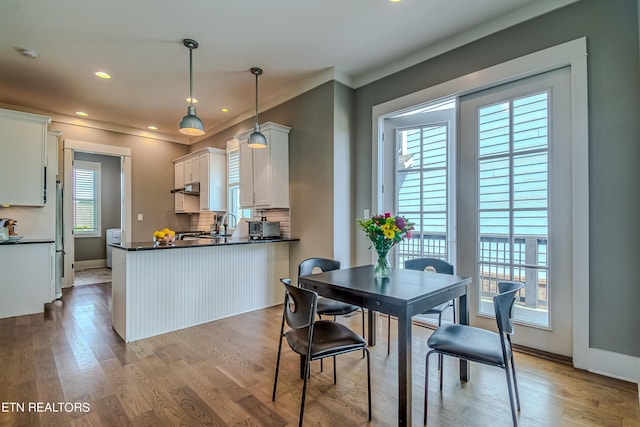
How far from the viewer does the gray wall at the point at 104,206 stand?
24.7 ft

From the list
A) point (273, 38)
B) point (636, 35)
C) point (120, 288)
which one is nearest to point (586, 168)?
point (636, 35)

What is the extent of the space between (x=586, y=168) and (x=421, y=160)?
1.46m

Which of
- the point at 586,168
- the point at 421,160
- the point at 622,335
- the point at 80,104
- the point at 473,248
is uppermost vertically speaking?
the point at 80,104

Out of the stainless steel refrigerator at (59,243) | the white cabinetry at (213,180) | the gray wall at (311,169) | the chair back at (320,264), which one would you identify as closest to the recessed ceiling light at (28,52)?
the stainless steel refrigerator at (59,243)

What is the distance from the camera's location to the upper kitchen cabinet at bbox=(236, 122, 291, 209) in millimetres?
4309

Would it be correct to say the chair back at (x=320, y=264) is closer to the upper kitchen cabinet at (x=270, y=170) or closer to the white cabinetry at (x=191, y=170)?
the upper kitchen cabinet at (x=270, y=170)

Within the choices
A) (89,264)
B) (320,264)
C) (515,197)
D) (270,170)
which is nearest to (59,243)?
(89,264)

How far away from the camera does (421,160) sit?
3.50m

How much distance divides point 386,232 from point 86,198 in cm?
816

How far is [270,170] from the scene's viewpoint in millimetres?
4316

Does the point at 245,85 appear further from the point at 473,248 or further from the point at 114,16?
the point at 473,248

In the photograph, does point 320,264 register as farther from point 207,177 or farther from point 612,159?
point 207,177

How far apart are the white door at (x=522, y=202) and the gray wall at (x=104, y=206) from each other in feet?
26.8

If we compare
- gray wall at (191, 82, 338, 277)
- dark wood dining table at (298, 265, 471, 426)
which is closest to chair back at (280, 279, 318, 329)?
dark wood dining table at (298, 265, 471, 426)
